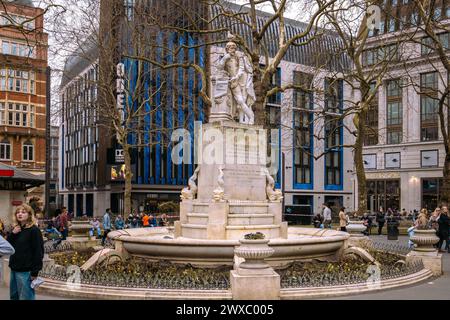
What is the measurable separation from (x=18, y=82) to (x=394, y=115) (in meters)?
39.9

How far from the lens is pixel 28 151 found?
173 ft

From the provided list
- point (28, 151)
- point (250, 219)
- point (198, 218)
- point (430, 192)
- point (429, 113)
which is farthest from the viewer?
point (429, 113)

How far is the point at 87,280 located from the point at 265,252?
12.3ft

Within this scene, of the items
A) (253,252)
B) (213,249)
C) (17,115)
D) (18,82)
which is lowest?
(213,249)

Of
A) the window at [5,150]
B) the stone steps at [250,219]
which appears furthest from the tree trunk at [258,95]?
the window at [5,150]

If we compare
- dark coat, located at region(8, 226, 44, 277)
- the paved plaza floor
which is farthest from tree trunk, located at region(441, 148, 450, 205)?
dark coat, located at region(8, 226, 44, 277)

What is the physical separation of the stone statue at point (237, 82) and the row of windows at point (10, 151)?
40997mm

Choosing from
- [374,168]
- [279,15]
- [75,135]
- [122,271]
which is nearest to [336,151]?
[374,168]

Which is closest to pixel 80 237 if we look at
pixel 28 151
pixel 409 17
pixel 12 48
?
pixel 409 17

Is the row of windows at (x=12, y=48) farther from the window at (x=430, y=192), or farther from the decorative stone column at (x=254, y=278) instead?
the decorative stone column at (x=254, y=278)

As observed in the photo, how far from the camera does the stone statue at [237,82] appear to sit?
51.2 ft

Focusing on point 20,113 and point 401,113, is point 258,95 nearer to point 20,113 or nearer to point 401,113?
point 20,113

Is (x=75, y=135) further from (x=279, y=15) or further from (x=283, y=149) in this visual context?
(x=279, y=15)
